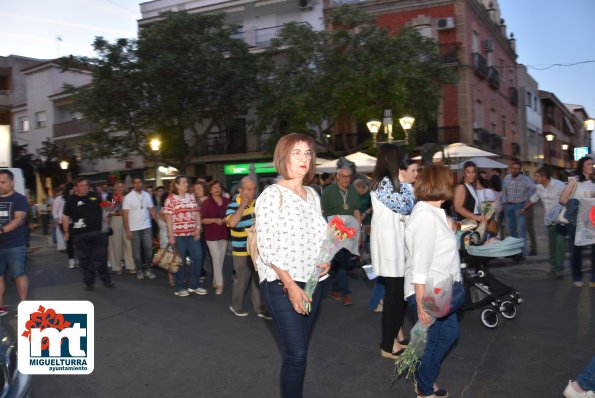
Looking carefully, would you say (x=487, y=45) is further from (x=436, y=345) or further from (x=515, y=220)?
(x=436, y=345)

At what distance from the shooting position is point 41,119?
36938 millimetres

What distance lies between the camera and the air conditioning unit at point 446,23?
84.6ft

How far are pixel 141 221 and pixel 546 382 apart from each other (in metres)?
7.44

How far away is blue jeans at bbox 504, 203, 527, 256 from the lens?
425 inches

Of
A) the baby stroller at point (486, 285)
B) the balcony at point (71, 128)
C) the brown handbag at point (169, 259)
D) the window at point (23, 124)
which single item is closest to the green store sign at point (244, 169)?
the balcony at point (71, 128)

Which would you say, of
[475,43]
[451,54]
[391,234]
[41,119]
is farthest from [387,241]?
[41,119]

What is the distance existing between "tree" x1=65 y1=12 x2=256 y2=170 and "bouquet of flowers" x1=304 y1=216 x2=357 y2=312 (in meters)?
19.8

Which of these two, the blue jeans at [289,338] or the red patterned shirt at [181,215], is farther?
the red patterned shirt at [181,215]

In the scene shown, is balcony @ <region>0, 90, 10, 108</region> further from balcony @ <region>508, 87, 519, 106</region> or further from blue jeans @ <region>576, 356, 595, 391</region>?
blue jeans @ <region>576, 356, 595, 391</region>

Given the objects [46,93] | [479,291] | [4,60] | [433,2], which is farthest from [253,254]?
[4,60]

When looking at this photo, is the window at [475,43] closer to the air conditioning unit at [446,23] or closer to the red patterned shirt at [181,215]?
the air conditioning unit at [446,23]

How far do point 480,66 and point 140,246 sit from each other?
2337cm

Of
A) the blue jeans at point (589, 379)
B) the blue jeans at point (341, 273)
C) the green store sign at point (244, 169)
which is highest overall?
the green store sign at point (244, 169)

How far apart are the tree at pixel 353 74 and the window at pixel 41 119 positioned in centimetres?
2165
